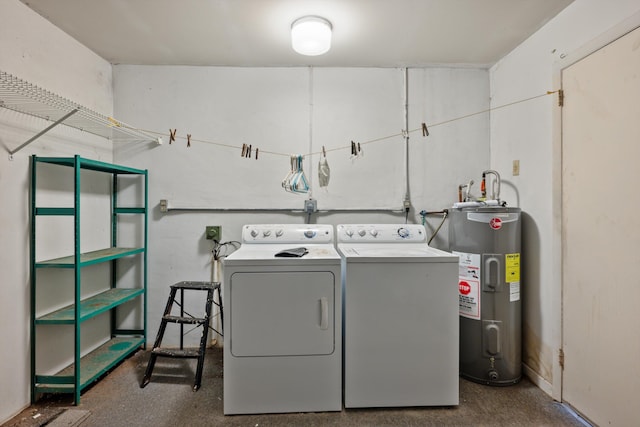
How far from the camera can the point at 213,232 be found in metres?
2.41

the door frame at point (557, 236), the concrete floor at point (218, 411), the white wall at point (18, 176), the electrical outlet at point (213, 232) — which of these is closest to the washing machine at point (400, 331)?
the concrete floor at point (218, 411)

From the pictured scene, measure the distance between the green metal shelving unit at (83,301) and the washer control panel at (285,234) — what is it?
2.94 feet

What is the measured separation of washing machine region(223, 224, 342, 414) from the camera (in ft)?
5.35

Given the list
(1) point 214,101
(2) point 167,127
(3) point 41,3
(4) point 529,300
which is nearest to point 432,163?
(4) point 529,300

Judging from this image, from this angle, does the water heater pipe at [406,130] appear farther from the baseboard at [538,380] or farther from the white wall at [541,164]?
the baseboard at [538,380]

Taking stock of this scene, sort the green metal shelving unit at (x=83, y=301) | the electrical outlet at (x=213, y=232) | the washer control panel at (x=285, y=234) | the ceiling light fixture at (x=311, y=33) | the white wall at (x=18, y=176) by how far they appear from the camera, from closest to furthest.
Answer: the white wall at (x=18, y=176), the green metal shelving unit at (x=83, y=301), the ceiling light fixture at (x=311, y=33), the washer control panel at (x=285, y=234), the electrical outlet at (x=213, y=232)

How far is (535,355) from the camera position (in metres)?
2.00

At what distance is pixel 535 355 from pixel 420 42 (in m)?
2.32

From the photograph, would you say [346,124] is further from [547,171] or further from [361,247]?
[547,171]

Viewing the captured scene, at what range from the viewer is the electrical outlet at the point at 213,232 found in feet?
7.91

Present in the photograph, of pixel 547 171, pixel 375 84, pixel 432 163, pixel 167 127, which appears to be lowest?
pixel 547 171

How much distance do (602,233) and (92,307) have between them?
3029mm

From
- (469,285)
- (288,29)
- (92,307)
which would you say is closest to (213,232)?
(92,307)

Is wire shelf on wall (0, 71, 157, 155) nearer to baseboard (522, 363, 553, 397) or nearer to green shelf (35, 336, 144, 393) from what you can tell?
green shelf (35, 336, 144, 393)
